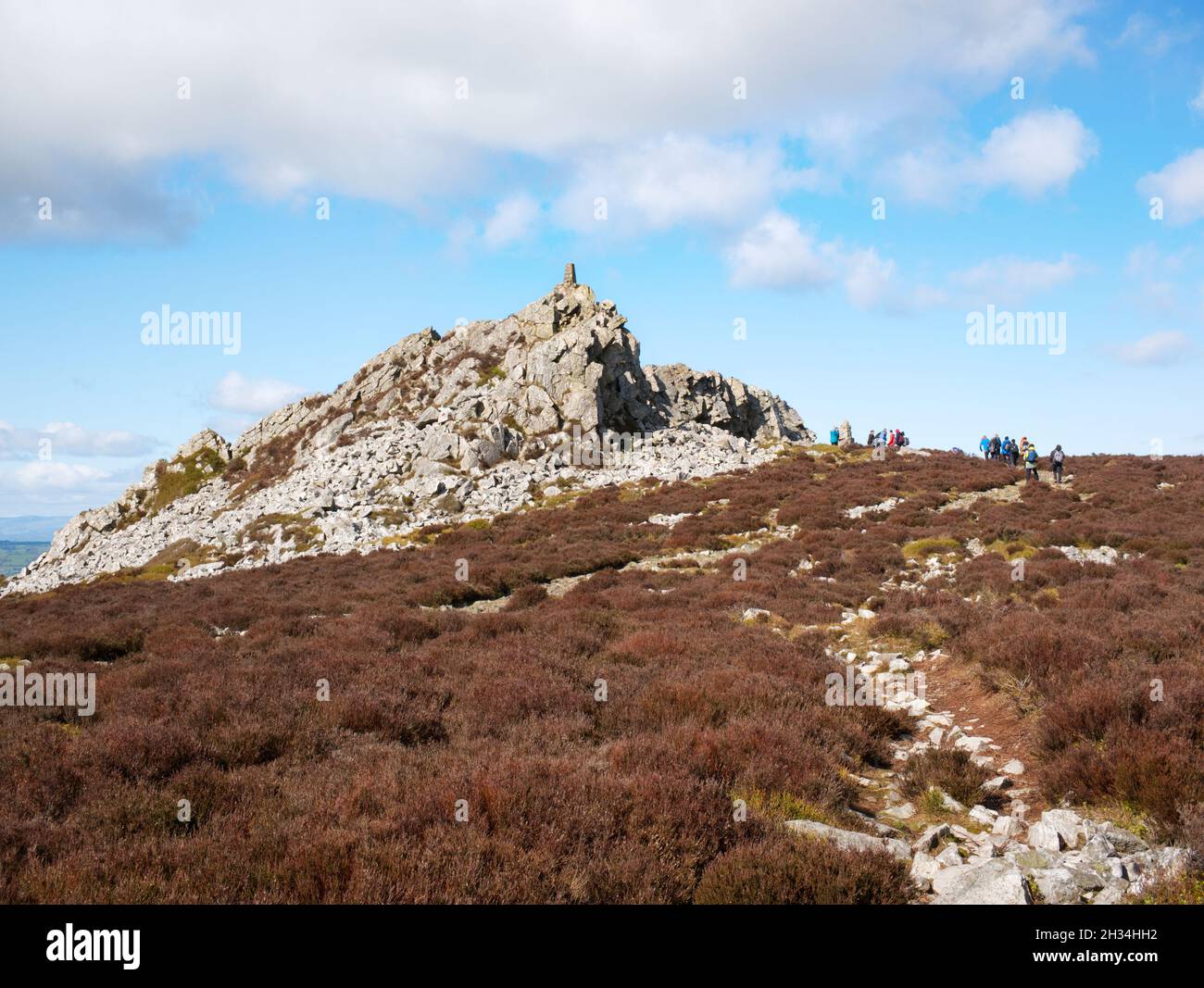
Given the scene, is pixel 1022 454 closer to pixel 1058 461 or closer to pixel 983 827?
pixel 1058 461

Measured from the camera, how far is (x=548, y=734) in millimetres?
8094

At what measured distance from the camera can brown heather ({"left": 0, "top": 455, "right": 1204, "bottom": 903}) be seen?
15.8ft

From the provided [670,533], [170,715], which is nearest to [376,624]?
[170,715]

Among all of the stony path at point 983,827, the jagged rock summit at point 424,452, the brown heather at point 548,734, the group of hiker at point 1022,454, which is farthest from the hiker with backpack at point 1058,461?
the stony path at point 983,827

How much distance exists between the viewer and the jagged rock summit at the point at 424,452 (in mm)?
40625

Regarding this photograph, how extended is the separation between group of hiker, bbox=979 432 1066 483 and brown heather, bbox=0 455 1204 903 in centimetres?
1723

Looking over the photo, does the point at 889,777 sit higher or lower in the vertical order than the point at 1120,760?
lower

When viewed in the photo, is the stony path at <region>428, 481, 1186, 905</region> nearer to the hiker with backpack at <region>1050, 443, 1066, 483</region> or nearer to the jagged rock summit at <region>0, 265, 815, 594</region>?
the jagged rock summit at <region>0, 265, 815, 594</region>

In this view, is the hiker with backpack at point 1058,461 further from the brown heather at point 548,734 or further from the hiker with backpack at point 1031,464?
the brown heather at point 548,734

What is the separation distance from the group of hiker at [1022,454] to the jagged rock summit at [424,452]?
15.5 m

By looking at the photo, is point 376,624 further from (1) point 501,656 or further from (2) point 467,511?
(2) point 467,511
